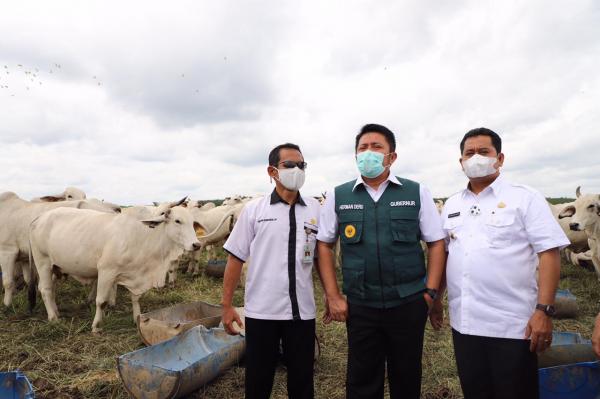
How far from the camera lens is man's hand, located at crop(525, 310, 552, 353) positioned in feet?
8.61

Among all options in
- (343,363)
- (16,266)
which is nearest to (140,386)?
(343,363)

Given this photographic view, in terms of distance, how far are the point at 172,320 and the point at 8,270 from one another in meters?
4.38

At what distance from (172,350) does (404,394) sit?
10.2 ft

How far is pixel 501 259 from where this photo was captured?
2812mm

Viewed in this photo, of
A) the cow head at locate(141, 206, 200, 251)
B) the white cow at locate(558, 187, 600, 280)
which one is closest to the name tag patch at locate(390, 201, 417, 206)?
the cow head at locate(141, 206, 200, 251)

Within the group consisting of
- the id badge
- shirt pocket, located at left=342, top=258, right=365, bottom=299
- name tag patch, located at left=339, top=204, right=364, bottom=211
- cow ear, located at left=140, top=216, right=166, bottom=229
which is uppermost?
Result: name tag patch, located at left=339, top=204, right=364, bottom=211

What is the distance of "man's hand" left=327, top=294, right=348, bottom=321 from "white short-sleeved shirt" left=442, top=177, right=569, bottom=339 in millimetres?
758

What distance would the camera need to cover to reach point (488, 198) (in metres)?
3.02

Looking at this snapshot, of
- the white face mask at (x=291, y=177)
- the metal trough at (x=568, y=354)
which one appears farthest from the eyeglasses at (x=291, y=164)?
the metal trough at (x=568, y=354)

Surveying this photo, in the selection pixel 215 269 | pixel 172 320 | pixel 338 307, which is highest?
pixel 338 307

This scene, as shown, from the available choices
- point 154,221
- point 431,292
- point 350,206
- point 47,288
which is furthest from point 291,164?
point 47,288

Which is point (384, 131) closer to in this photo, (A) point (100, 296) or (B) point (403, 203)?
(B) point (403, 203)

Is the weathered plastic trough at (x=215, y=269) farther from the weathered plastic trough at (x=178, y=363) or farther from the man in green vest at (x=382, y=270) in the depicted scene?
the man in green vest at (x=382, y=270)

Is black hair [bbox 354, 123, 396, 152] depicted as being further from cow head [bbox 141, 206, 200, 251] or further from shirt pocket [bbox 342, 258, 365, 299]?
cow head [bbox 141, 206, 200, 251]
